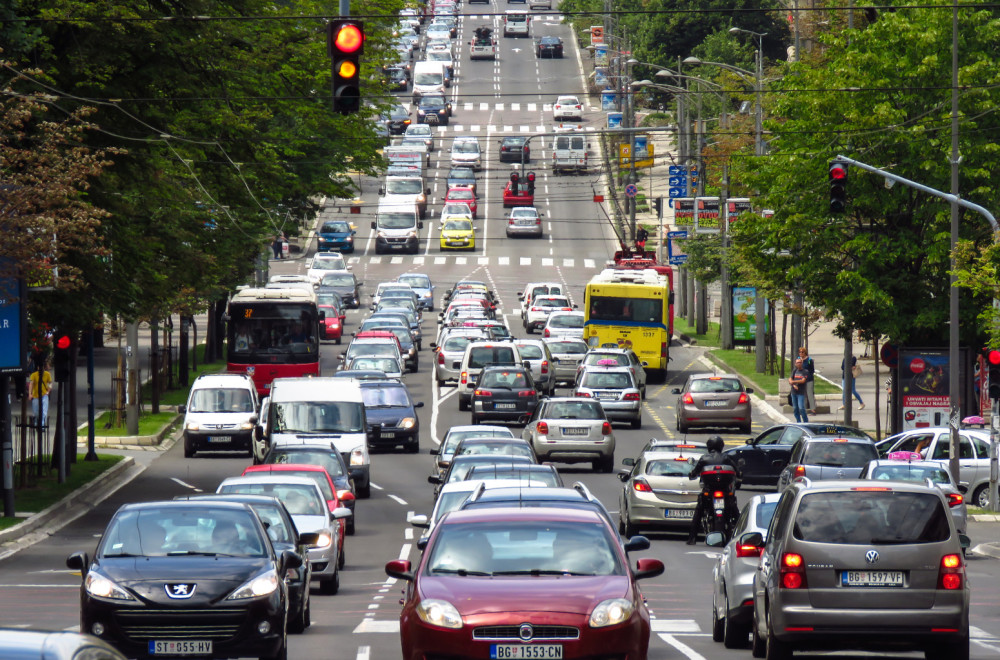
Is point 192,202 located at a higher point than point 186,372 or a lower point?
higher

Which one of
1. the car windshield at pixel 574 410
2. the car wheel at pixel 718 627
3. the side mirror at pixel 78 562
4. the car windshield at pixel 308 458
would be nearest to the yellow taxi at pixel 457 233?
the car windshield at pixel 574 410

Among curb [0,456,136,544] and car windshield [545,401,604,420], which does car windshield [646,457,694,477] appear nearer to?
car windshield [545,401,604,420]

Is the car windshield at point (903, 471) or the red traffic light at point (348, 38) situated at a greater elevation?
the red traffic light at point (348, 38)

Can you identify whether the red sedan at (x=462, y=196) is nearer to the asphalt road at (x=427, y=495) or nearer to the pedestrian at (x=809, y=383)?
the asphalt road at (x=427, y=495)

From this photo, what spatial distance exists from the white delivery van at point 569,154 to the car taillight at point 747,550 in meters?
90.2

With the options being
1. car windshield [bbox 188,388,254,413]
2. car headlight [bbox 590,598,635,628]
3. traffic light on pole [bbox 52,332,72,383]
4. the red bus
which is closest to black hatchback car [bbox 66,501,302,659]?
car headlight [bbox 590,598,635,628]

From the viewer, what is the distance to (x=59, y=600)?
19.2 meters

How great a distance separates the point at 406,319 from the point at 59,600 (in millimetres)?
41854

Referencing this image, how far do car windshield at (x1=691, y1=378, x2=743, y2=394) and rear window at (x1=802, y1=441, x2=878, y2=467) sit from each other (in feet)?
47.3

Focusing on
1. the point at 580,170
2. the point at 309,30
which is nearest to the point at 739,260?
the point at 309,30

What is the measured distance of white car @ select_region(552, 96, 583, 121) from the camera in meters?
115

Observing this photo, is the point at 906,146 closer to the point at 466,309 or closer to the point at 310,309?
the point at 310,309

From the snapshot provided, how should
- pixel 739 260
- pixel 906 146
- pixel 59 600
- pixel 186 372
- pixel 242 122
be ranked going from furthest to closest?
pixel 186 372 → pixel 739 260 → pixel 906 146 → pixel 242 122 → pixel 59 600

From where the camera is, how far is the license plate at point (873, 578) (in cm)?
1312
